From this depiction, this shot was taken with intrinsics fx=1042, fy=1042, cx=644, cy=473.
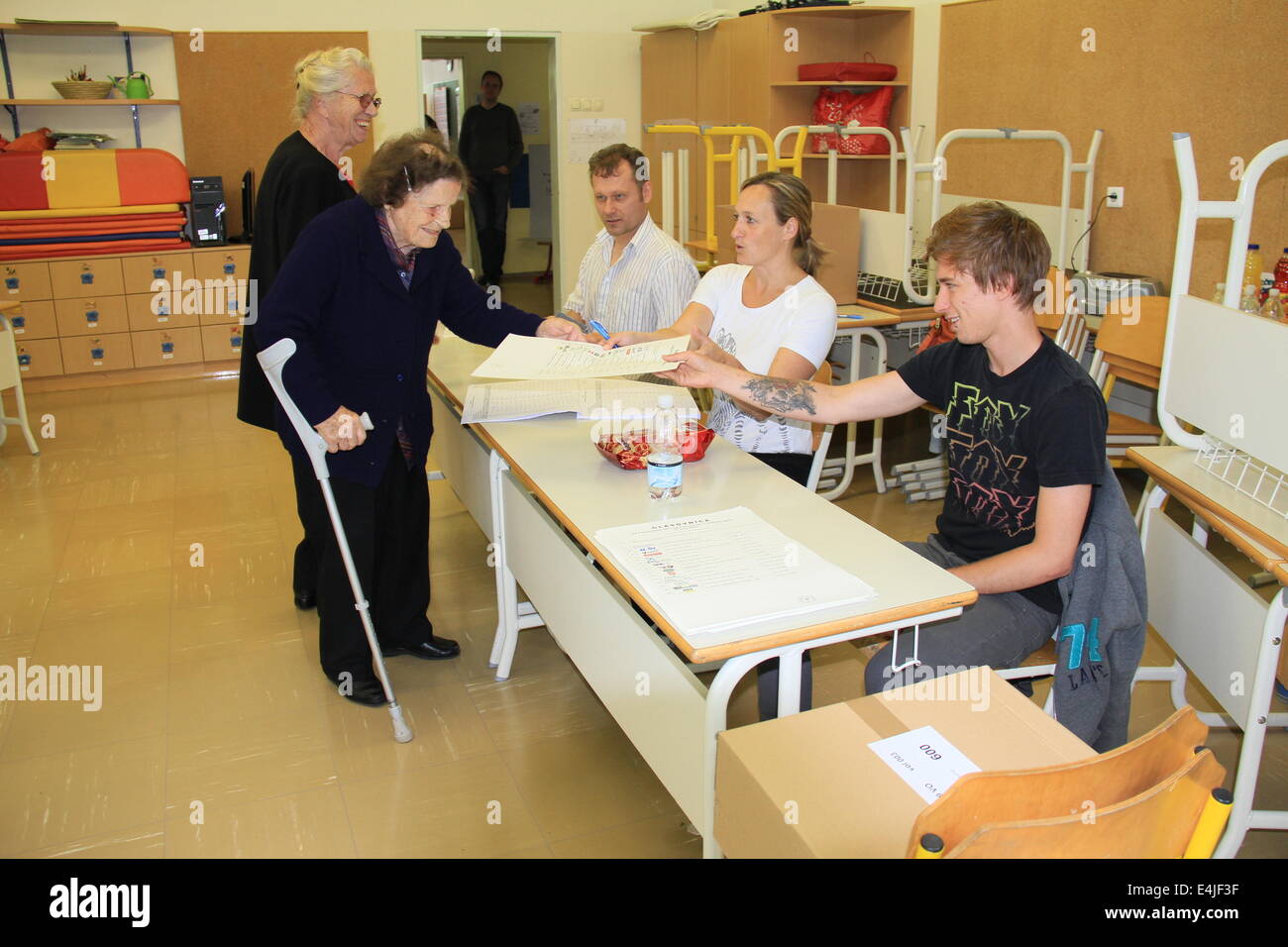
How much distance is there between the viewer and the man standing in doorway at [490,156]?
873cm

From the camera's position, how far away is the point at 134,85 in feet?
21.5

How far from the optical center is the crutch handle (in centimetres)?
230

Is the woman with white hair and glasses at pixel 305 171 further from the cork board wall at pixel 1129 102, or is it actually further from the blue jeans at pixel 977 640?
the cork board wall at pixel 1129 102

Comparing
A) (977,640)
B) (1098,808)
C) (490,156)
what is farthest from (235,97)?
(1098,808)

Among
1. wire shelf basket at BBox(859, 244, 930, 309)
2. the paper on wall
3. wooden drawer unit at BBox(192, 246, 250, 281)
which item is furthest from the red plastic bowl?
the paper on wall

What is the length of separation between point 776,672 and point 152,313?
562cm

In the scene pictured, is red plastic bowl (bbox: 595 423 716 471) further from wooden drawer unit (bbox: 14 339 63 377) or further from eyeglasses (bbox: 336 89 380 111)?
wooden drawer unit (bbox: 14 339 63 377)

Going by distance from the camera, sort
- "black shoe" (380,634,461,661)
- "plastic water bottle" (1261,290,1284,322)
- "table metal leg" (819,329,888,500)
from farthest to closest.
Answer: "table metal leg" (819,329,888,500) < "plastic water bottle" (1261,290,1284,322) < "black shoe" (380,634,461,661)

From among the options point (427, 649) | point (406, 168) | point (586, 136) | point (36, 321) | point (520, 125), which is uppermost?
point (520, 125)

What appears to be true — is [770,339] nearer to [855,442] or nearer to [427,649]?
[427,649]

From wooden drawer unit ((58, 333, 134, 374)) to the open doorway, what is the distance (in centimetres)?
350

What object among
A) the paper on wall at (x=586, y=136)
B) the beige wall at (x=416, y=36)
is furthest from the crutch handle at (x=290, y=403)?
the paper on wall at (x=586, y=136)

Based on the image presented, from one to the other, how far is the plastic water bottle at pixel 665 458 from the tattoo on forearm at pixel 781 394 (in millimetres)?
203

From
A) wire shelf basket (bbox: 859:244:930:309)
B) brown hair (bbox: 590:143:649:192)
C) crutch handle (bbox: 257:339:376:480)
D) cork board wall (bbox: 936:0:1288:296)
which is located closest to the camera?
crutch handle (bbox: 257:339:376:480)
